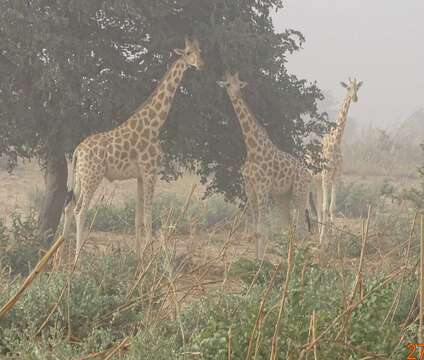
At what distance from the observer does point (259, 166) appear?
8.34 metres

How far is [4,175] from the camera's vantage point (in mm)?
15273

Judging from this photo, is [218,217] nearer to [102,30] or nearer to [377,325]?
[102,30]

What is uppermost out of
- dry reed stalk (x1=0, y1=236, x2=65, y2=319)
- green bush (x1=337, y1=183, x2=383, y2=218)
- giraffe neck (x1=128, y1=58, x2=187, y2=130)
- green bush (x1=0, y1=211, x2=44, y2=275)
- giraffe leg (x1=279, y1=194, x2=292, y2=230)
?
giraffe neck (x1=128, y1=58, x2=187, y2=130)

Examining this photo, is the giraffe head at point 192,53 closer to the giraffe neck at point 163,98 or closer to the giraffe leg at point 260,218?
the giraffe neck at point 163,98

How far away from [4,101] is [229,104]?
2.71m

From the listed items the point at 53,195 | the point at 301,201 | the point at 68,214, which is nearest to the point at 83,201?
the point at 68,214

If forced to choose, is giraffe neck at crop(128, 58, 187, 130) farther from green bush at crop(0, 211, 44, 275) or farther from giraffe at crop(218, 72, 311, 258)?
Result: green bush at crop(0, 211, 44, 275)

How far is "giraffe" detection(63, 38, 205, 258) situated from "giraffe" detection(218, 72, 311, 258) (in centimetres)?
61

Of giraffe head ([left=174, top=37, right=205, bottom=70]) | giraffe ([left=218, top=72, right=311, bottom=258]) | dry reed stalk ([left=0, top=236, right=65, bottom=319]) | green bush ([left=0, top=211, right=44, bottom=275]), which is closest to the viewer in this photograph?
dry reed stalk ([left=0, top=236, right=65, bottom=319])

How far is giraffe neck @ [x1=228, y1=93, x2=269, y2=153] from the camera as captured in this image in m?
8.35

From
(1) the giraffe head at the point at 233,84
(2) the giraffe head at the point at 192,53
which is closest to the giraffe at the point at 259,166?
(1) the giraffe head at the point at 233,84

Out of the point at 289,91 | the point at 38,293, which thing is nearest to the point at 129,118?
the point at 289,91

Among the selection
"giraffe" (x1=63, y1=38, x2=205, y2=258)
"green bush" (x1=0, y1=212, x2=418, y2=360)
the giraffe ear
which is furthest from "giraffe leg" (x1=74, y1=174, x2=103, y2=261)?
"green bush" (x1=0, y1=212, x2=418, y2=360)

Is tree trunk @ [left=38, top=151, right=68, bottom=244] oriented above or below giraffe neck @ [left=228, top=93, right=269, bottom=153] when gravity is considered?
below
